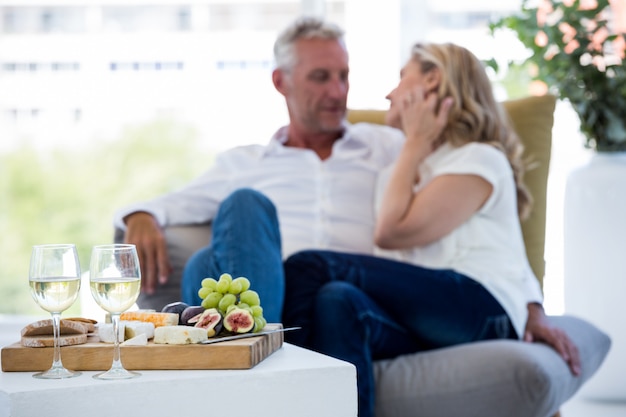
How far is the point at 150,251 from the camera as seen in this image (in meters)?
2.70

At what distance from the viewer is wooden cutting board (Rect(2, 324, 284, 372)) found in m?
1.32

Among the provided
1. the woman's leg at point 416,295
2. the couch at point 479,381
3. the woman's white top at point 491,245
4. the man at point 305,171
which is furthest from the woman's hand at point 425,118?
the couch at point 479,381

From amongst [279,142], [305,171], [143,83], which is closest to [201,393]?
[305,171]

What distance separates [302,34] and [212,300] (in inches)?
68.7

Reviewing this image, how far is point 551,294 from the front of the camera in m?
4.45

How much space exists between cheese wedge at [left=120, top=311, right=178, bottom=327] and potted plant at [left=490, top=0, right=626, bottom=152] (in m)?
2.40

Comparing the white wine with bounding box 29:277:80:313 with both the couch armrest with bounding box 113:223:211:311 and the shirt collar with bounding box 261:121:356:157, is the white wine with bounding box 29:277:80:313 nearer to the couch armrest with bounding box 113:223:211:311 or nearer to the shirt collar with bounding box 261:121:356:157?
the couch armrest with bounding box 113:223:211:311

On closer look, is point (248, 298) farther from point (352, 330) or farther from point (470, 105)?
point (470, 105)

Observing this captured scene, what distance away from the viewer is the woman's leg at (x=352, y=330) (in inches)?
85.8

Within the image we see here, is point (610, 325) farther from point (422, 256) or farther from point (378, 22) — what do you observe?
point (378, 22)

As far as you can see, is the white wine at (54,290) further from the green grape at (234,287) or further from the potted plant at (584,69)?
the potted plant at (584,69)

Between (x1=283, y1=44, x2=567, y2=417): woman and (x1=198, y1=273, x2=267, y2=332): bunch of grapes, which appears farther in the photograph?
(x1=283, y1=44, x2=567, y2=417): woman

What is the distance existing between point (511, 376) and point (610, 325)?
4.71 feet

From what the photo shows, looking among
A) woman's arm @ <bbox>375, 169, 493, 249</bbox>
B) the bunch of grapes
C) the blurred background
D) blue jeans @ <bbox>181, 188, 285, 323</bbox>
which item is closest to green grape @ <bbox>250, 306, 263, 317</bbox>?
the bunch of grapes
